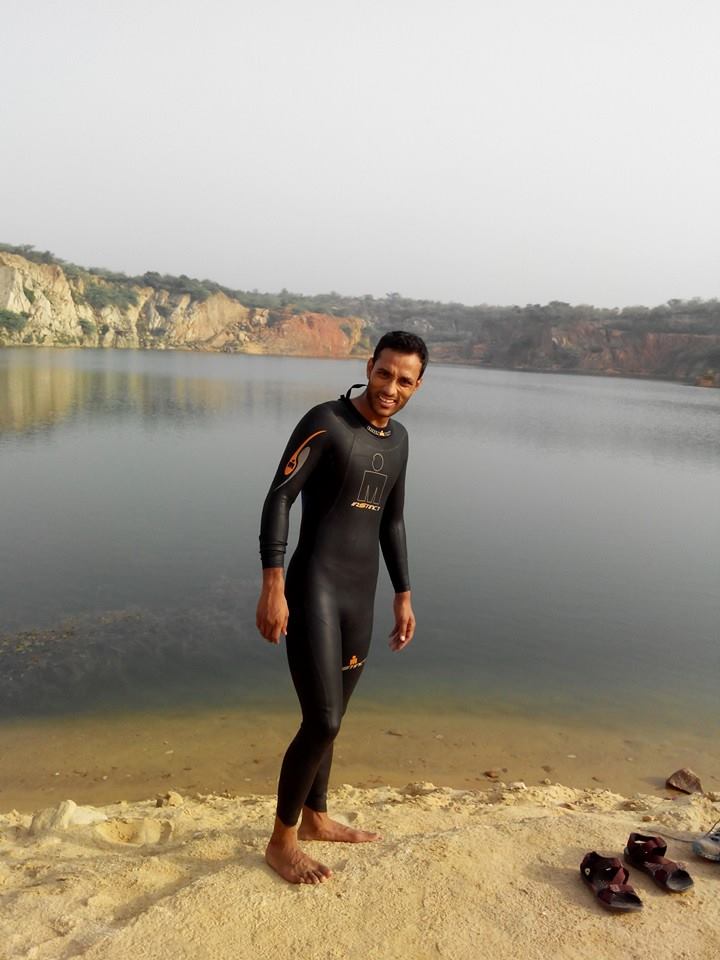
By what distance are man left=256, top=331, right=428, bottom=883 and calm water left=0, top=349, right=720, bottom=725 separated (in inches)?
122

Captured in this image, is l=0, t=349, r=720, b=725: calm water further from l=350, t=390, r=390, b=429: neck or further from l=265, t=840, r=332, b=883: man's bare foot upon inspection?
l=350, t=390, r=390, b=429: neck

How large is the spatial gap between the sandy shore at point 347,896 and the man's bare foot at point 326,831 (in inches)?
3.0

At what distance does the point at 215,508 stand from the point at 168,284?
83.0 metres

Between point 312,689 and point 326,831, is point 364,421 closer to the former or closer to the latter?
point 312,689

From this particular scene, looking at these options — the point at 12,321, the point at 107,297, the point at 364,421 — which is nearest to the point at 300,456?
the point at 364,421

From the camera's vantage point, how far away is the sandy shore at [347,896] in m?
2.59

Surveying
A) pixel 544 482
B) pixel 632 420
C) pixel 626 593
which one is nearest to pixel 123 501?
pixel 626 593

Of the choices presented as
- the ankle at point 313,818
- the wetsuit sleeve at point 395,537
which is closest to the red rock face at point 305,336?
the wetsuit sleeve at point 395,537

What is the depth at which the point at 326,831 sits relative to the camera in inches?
134

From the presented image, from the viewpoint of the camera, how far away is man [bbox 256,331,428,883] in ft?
9.89

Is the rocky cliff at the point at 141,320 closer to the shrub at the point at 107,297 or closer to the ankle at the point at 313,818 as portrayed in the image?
the shrub at the point at 107,297

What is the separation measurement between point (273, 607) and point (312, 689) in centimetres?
36

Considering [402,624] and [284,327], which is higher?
[284,327]

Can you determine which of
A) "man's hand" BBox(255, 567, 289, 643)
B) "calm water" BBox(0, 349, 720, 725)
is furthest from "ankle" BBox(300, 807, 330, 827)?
"calm water" BBox(0, 349, 720, 725)
